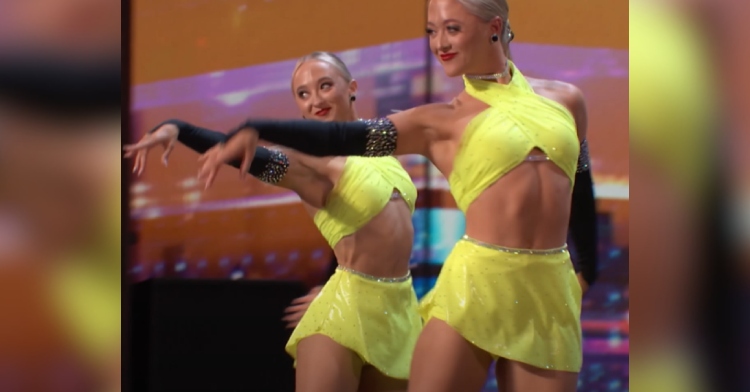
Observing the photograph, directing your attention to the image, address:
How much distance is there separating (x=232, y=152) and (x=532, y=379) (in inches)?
37.0

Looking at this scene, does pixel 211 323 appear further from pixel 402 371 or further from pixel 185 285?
pixel 402 371

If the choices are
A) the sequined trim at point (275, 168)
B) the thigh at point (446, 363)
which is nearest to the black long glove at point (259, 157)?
the sequined trim at point (275, 168)

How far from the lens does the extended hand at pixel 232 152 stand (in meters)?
1.88

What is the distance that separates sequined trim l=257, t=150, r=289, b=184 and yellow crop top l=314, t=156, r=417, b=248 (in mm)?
172

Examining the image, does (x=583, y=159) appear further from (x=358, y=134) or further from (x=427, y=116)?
(x=358, y=134)

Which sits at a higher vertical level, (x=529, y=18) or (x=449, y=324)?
(x=529, y=18)

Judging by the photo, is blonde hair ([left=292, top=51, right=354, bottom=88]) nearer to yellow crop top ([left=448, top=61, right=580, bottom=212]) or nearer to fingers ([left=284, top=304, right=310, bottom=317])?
yellow crop top ([left=448, top=61, right=580, bottom=212])

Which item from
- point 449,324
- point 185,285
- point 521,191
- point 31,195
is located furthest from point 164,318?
point 521,191

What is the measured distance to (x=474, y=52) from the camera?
1972 mm

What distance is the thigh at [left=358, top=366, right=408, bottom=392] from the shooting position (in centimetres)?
225

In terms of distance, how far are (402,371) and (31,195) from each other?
1564 mm

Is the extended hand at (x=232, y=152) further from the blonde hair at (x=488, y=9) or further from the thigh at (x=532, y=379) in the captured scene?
the thigh at (x=532, y=379)

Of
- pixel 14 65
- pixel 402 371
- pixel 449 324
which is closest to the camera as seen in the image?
pixel 449 324

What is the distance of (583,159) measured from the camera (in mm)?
2154
